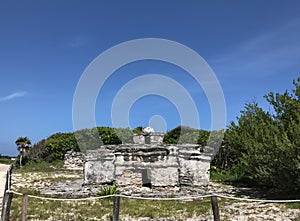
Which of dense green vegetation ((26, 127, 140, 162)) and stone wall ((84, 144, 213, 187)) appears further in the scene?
dense green vegetation ((26, 127, 140, 162))

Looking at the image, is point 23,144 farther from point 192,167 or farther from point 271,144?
point 271,144

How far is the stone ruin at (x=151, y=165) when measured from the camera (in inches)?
463

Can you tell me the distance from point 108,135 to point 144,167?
13.6 meters

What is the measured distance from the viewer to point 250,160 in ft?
34.8

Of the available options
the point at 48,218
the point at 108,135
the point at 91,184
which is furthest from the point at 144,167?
the point at 108,135

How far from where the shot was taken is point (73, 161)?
22594mm

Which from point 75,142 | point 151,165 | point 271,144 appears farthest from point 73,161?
point 271,144

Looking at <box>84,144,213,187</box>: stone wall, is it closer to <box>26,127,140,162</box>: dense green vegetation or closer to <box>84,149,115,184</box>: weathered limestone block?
<box>84,149,115,184</box>: weathered limestone block

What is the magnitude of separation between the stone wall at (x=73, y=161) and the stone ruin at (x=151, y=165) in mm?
10834

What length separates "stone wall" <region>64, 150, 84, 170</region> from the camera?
22484 mm

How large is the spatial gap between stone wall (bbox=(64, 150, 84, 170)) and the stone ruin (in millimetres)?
10834

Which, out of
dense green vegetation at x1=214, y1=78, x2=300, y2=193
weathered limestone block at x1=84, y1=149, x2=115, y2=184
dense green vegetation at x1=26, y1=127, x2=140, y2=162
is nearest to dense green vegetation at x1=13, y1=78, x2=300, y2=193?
dense green vegetation at x1=214, y1=78, x2=300, y2=193

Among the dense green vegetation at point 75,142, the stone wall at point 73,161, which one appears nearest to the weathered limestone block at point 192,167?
the stone wall at point 73,161

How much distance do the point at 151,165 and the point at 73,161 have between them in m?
12.1
